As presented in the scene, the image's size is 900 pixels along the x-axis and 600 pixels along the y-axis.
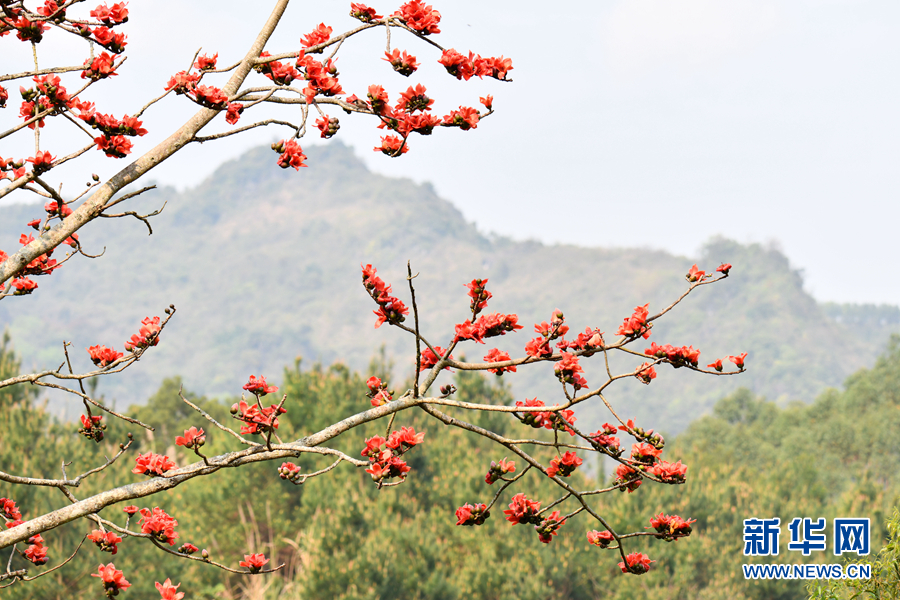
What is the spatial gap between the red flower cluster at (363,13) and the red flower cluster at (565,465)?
211 centimetres

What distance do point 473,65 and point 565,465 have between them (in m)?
1.81

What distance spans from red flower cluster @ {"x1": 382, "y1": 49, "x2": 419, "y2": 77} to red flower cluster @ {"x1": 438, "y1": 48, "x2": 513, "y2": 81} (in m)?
0.16

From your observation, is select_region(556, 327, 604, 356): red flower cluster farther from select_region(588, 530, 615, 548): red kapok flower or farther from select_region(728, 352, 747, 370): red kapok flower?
select_region(588, 530, 615, 548): red kapok flower

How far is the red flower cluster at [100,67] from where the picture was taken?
3312 mm

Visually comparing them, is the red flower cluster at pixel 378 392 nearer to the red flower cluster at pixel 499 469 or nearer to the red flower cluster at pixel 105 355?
the red flower cluster at pixel 499 469

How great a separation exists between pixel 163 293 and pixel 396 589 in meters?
199

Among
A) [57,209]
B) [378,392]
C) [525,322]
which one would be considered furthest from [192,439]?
[525,322]

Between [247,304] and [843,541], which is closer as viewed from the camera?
[843,541]

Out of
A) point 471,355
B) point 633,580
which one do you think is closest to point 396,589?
point 633,580

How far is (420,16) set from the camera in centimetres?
323

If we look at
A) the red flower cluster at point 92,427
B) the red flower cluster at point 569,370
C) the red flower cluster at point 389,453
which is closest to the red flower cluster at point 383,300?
the red flower cluster at point 389,453

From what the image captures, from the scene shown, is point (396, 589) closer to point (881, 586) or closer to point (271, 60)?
point (881, 586)

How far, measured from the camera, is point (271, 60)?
11.1 ft

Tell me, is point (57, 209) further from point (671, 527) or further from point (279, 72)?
point (671, 527)
